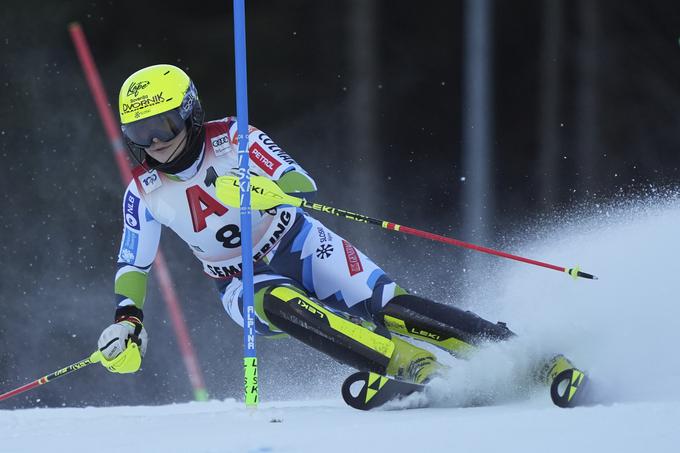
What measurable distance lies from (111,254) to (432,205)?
1.90m

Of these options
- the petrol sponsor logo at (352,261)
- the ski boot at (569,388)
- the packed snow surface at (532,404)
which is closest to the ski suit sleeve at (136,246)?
the packed snow surface at (532,404)

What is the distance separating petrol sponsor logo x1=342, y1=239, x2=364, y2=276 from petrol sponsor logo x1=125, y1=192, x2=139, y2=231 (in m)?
0.75

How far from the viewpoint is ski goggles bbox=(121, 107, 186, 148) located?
3.12 metres

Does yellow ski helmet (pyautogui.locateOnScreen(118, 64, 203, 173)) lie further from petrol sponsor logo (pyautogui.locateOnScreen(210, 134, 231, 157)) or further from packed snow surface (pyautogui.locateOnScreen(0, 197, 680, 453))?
packed snow surface (pyautogui.locateOnScreen(0, 197, 680, 453))

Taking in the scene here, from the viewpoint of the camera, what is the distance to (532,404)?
2848 millimetres

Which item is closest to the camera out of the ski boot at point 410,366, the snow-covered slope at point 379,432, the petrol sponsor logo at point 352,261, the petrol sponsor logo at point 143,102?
the snow-covered slope at point 379,432

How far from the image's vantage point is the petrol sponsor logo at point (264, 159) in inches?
126

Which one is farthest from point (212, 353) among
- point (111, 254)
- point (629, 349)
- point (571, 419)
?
point (571, 419)

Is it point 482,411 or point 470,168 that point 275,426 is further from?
point 470,168

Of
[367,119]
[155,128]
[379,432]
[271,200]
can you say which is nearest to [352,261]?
[271,200]

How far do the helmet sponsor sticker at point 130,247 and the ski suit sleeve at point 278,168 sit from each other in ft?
1.68

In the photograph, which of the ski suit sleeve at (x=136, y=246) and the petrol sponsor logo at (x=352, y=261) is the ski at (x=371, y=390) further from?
the ski suit sleeve at (x=136, y=246)

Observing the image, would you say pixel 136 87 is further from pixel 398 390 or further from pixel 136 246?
pixel 398 390

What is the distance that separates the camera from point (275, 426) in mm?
2508
